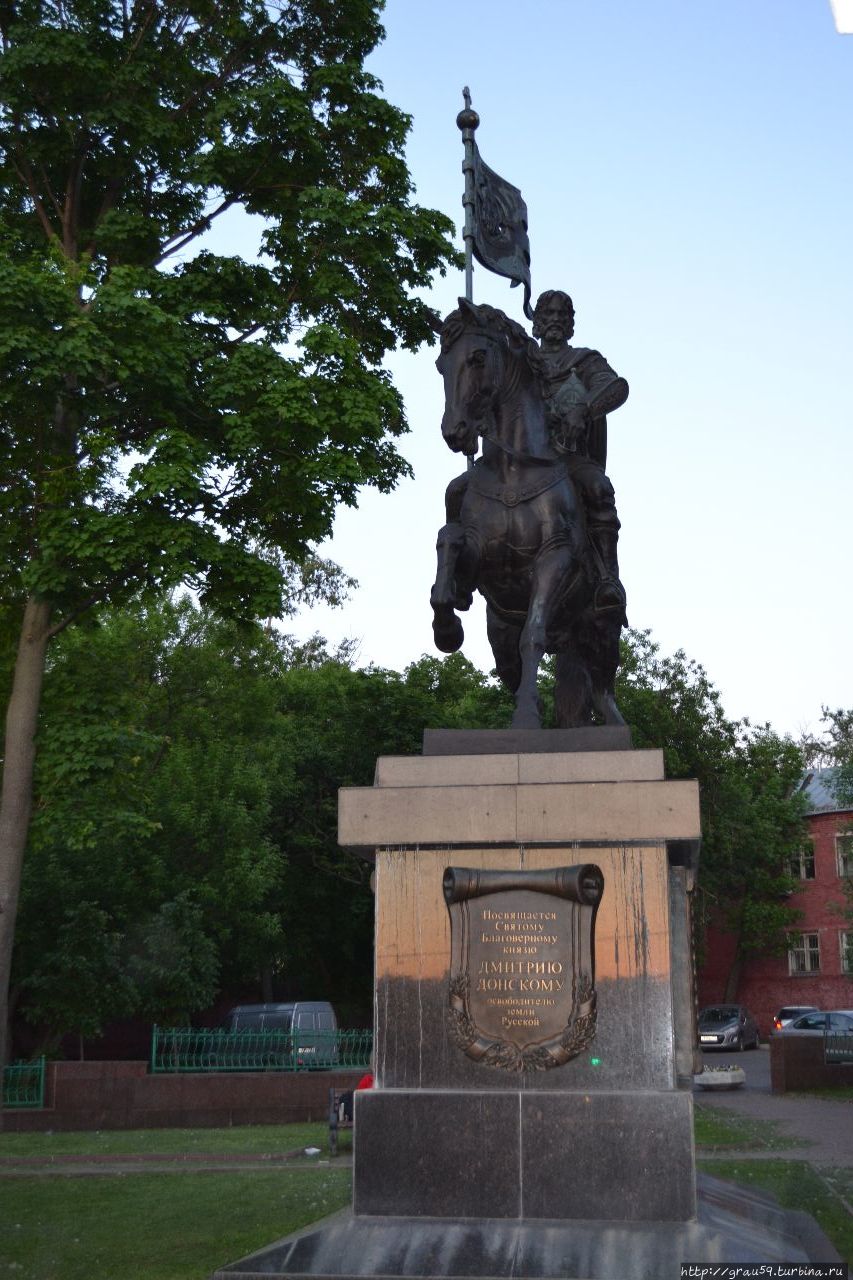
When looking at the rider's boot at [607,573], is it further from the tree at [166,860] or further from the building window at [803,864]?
the building window at [803,864]

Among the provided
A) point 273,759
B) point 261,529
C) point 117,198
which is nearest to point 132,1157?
point 261,529

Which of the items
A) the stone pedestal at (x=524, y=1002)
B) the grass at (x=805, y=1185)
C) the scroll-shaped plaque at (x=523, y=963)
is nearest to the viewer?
the stone pedestal at (x=524, y=1002)

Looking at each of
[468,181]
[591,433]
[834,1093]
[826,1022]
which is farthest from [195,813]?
[591,433]

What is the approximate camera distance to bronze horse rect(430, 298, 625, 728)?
8.44m

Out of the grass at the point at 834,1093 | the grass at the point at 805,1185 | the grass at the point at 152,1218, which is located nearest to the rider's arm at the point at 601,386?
the grass at the point at 805,1185

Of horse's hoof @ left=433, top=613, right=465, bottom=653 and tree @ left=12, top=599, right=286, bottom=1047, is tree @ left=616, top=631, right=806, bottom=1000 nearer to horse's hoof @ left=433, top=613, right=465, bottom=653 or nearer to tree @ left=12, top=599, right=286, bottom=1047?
tree @ left=12, top=599, right=286, bottom=1047

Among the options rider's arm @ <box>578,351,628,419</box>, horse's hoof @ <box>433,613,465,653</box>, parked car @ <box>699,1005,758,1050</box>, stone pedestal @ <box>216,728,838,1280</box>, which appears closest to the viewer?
stone pedestal @ <box>216,728,838,1280</box>

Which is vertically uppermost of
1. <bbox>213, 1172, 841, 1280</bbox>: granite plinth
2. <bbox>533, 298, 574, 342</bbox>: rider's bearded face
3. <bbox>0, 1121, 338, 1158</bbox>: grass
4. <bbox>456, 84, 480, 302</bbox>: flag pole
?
<bbox>456, 84, 480, 302</bbox>: flag pole

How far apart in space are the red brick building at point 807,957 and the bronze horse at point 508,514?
162 ft

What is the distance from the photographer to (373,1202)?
286 inches

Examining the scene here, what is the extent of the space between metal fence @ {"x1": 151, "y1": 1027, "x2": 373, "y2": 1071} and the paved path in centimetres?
664

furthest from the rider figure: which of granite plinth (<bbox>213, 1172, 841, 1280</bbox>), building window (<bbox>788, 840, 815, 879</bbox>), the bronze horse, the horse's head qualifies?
building window (<bbox>788, 840, 815, 879</bbox>)

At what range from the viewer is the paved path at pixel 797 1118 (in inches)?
611

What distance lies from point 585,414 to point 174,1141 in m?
13.9
